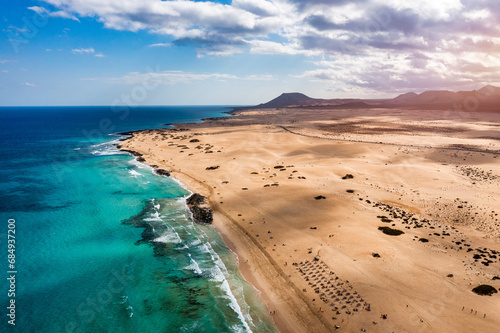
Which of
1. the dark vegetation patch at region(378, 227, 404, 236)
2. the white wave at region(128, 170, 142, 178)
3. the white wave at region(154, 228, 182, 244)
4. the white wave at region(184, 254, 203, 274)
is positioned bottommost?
the white wave at region(184, 254, 203, 274)

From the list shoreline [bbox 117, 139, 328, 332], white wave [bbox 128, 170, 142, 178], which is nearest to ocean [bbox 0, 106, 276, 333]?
shoreline [bbox 117, 139, 328, 332]

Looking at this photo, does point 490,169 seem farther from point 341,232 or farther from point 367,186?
point 341,232

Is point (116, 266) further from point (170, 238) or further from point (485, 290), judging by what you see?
point (485, 290)

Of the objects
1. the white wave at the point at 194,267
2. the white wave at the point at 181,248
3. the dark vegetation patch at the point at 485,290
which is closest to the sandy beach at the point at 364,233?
the dark vegetation patch at the point at 485,290

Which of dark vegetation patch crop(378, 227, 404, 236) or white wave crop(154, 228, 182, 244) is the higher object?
dark vegetation patch crop(378, 227, 404, 236)

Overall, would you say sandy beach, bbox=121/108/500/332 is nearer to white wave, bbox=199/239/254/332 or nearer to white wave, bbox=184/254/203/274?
white wave, bbox=199/239/254/332

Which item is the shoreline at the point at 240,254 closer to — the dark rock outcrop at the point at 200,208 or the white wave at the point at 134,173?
the dark rock outcrop at the point at 200,208
